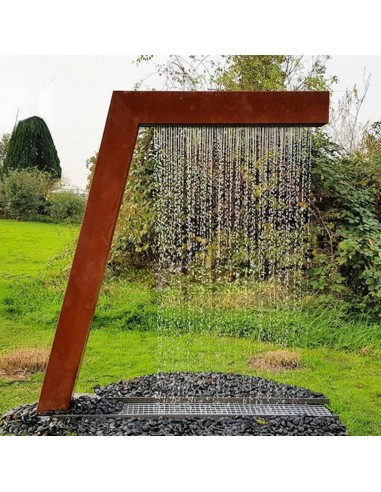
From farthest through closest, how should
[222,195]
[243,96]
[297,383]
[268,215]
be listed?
[268,215] < [222,195] < [297,383] < [243,96]

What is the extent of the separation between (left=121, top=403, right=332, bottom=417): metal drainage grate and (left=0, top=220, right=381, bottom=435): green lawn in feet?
1.18

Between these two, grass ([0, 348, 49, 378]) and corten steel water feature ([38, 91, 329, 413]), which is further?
grass ([0, 348, 49, 378])

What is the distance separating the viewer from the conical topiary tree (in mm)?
7609

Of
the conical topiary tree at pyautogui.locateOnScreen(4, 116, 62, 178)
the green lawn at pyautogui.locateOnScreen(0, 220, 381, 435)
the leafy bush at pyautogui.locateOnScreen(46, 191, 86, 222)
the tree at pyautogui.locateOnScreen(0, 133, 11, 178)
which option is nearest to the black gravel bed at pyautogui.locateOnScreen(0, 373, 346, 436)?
the green lawn at pyautogui.locateOnScreen(0, 220, 381, 435)

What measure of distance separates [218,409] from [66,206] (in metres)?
4.03

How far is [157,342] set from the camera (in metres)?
6.10

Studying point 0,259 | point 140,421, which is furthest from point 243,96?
point 0,259

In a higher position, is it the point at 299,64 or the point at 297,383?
the point at 299,64

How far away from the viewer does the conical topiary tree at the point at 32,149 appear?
300 inches

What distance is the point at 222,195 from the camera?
5.91 m

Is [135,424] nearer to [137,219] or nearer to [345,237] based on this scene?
[137,219]

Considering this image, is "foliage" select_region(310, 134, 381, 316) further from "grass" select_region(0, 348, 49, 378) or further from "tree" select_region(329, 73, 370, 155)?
"grass" select_region(0, 348, 49, 378)

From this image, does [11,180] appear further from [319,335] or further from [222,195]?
[319,335]

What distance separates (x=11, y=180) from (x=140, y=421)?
14.7 feet
